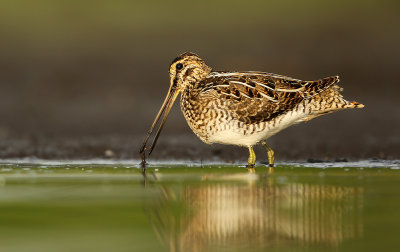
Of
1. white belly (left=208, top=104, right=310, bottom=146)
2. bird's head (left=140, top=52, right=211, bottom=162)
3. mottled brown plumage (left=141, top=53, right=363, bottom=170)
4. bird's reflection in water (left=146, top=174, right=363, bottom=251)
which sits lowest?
bird's reflection in water (left=146, top=174, right=363, bottom=251)

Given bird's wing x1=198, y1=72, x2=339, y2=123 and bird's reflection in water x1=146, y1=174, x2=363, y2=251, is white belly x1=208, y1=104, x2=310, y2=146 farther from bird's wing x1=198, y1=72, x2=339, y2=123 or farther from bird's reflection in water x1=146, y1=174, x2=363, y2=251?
bird's reflection in water x1=146, y1=174, x2=363, y2=251

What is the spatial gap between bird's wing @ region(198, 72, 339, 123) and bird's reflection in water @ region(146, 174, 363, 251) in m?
1.94

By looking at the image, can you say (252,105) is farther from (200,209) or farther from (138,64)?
(138,64)

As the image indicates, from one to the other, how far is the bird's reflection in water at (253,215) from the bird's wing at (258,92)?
6.38 feet

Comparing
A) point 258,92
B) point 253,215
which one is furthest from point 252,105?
point 253,215

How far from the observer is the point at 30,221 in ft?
20.5

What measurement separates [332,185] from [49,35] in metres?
14.6

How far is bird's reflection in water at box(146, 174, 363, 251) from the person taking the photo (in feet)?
17.7

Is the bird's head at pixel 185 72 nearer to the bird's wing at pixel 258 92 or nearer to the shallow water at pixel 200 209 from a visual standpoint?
the bird's wing at pixel 258 92

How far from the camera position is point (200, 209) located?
21.8 feet

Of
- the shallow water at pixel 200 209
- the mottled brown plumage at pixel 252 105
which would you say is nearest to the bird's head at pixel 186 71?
the mottled brown plumage at pixel 252 105

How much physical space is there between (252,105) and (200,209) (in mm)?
3521

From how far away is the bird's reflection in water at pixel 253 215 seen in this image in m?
5.41

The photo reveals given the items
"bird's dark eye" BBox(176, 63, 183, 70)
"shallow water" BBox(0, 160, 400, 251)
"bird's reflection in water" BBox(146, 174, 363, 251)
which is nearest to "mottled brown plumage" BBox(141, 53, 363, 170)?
"bird's dark eye" BBox(176, 63, 183, 70)
